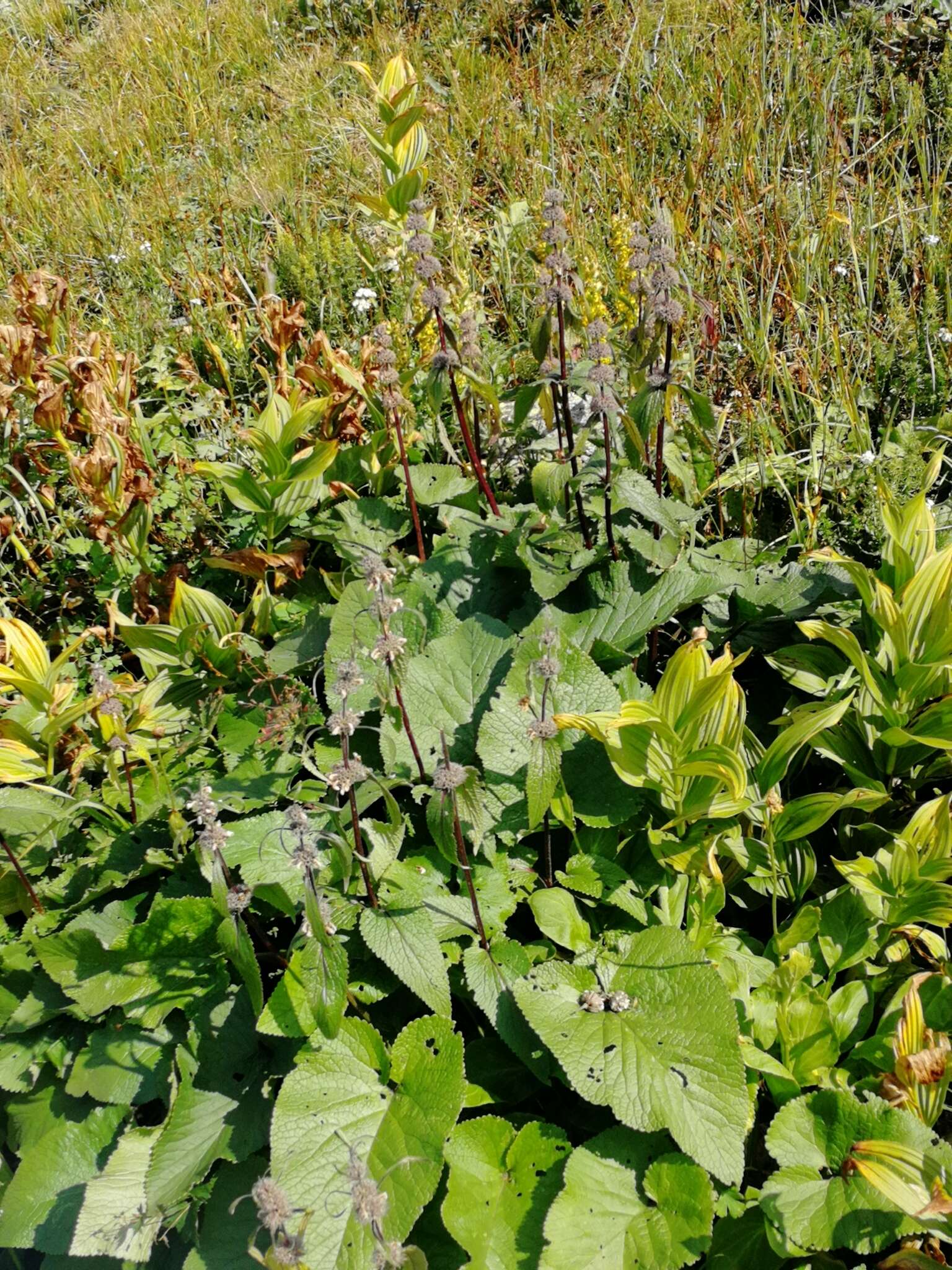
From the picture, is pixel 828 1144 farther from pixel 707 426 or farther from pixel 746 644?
pixel 707 426

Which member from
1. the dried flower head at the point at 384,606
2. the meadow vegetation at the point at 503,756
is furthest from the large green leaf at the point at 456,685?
the dried flower head at the point at 384,606

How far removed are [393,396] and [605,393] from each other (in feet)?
1.79

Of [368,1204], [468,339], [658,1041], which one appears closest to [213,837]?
[368,1204]

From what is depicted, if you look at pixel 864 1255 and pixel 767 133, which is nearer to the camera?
pixel 864 1255

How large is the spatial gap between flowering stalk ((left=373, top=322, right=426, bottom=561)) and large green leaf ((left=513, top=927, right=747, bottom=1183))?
125 cm

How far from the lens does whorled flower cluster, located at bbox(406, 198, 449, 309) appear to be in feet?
7.23

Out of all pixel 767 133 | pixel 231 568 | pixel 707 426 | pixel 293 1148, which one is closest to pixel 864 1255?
pixel 293 1148

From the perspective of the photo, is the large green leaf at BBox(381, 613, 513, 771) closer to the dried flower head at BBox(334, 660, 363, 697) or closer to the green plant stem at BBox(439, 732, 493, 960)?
the green plant stem at BBox(439, 732, 493, 960)

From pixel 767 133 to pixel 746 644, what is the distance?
8.93ft

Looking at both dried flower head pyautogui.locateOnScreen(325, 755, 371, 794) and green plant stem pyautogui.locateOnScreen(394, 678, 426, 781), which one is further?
green plant stem pyautogui.locateOnScreen(394, 678, 426, 781)

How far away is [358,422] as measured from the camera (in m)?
3.22

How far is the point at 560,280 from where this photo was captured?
232 centimetres

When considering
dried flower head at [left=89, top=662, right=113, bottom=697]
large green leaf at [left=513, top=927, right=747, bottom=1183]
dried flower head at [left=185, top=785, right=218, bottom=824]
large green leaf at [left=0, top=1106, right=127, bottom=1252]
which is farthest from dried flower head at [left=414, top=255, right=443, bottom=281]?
large green leaf at [left=0, top=1106, right=127, bottom=1252]

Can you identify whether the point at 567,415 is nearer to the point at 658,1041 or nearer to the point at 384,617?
the point at 384,617
